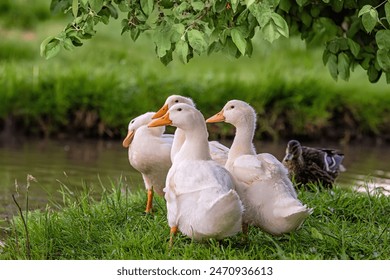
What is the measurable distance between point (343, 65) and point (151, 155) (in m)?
1.51

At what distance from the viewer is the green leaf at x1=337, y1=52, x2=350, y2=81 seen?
6.06 m

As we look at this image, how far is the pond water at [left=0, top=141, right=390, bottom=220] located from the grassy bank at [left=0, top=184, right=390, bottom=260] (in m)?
1.40

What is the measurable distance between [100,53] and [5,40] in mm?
1541

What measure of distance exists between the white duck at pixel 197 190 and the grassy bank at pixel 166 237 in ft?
0.60

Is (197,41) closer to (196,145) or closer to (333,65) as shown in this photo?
(196,145)

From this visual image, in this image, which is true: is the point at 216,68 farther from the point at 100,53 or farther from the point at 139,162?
the point at 139,162

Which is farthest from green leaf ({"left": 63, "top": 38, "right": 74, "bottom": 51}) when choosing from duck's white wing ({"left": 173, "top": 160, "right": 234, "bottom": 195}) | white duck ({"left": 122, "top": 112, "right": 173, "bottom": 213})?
white duck ({"left": 122, "top": 112, "right": 173, "bottom": 213})

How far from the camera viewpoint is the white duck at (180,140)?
634cm

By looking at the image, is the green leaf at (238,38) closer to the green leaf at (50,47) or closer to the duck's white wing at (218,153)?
the green leaf at (50,47)

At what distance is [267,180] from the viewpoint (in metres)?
5.69

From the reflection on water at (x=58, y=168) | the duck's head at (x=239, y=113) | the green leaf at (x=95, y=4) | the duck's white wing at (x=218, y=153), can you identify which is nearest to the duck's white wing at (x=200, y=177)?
the duck's head at (x=239, y=113)

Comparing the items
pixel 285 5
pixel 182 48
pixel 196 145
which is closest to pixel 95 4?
pixel 182 48

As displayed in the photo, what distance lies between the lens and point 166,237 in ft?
19.7
